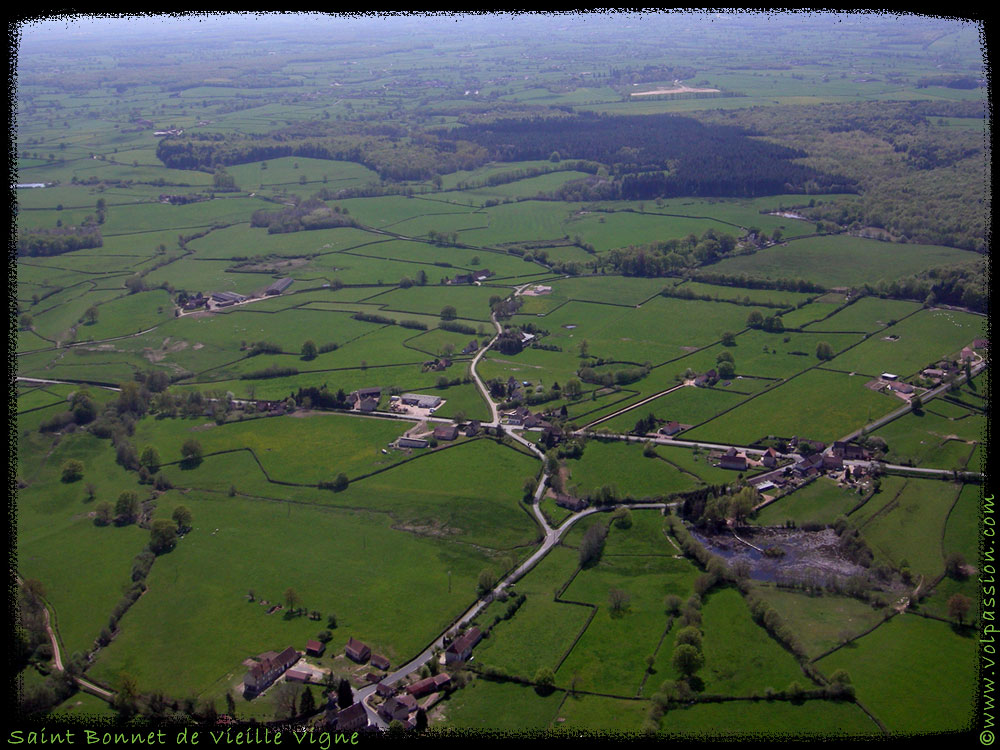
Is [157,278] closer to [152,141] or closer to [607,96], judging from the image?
[152,141]

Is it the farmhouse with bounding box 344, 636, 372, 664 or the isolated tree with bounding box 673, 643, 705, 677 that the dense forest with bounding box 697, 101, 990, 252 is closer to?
the isolated tree with bounding box 673, 643, 705, 677

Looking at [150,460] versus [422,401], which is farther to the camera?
[422,401]

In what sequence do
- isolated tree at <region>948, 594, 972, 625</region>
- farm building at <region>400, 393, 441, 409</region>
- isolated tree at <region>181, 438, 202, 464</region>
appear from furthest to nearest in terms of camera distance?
farm building at <region>400, 393, 441, 409</region>
isolated tree at <region>181, 438, 202, 464</region>
isolated tree at <region>948, 594, 972, 625</region>

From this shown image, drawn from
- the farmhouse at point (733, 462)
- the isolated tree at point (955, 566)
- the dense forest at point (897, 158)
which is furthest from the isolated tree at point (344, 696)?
the dense forest at point (897, 158)

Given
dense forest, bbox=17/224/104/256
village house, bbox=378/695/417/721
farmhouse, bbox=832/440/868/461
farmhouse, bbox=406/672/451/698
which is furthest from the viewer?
dense forest, bbox=17/224/104/256

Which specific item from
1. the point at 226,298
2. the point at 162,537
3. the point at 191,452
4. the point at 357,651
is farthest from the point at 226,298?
the point at 357,651

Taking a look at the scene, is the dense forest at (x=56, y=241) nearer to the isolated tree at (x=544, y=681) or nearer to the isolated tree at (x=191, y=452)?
the isolated tree at (x=191, y=452)

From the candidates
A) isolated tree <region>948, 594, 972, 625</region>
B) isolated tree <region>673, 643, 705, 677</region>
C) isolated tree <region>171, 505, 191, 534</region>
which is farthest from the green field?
isolated tree <region>171, 505, 191, 534</region>

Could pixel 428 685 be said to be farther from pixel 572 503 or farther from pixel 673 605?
pixel 572 503
